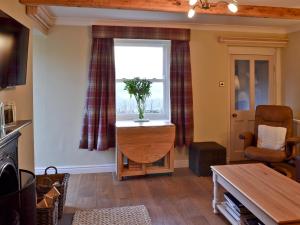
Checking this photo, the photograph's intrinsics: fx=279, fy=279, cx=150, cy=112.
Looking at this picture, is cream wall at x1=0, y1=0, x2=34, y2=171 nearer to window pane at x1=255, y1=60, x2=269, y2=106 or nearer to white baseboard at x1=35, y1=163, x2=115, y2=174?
white baseboard at x1=35, y1=163, x2=115, y2=174

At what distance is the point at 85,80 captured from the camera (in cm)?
422

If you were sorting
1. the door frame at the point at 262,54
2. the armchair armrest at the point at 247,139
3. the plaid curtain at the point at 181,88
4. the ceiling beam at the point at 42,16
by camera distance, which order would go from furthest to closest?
the door frame at the point at 262,54 → the plaid curtain at the point at 181,88 → the armchair armrest at the point at 247,139 → the ceiling beam at the point at 42,16

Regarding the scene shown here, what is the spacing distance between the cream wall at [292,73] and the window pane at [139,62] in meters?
2.17

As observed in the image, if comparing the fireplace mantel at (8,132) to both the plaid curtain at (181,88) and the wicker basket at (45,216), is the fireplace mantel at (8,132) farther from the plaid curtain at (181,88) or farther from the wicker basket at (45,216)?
the plaid curtain at (181,88)

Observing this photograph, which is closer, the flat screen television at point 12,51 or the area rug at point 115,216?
the flat screen television at point 12,51

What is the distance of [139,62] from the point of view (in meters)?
4.50

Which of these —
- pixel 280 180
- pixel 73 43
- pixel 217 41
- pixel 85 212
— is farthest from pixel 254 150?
pixel 73 43

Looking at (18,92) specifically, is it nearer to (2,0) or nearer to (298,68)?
(2,0)

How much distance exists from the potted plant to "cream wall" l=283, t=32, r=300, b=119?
8.07 ft

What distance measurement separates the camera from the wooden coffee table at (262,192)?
1.95 m

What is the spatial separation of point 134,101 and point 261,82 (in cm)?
229

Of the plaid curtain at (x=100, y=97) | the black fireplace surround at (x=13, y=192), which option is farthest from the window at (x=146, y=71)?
the black fireplace surround at (x=13, y=192)

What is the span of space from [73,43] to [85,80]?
57 centimetres

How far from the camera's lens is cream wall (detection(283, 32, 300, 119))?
4.62 m
